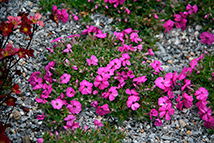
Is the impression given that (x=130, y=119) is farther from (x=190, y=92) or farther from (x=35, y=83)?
(x=35, y=83)

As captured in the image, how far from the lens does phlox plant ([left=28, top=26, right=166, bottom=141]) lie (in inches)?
124

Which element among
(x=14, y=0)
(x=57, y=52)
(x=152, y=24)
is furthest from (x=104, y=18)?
(x=14, y=0)

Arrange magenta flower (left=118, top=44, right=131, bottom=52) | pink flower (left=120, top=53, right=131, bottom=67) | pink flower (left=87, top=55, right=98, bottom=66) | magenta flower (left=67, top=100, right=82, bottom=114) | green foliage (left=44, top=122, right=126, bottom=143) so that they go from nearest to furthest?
green foliage (left=44, top=122, right=126, bottom=143)
magenta flower (left=67, top=100, right=82, bottom=114)
pink flower (left=87, top=55, right=98, bottom=66)
pink flower (left=120, top=53, right=131, bottom=67)
magenta flower (left=118, top=44, right=131, bottom=52)

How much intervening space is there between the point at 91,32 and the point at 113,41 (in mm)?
504

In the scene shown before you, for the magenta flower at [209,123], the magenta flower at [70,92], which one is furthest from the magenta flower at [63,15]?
the magenta flower at [209,123]

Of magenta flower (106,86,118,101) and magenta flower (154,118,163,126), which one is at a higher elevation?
magenta flower (106,86,118,101)

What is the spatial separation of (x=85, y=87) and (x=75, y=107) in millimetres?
338

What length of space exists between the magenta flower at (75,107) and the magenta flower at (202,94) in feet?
6.11

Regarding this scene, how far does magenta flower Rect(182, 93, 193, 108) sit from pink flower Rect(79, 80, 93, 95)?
4.97 ft

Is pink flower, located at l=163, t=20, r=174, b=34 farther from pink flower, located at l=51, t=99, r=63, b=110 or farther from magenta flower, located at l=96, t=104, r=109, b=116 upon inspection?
pink flower, located at l=51, t=99, r=63, b=110

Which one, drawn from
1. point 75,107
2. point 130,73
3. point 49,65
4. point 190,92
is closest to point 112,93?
point 130,73

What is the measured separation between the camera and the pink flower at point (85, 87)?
3.19 metres

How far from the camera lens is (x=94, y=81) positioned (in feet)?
10.9

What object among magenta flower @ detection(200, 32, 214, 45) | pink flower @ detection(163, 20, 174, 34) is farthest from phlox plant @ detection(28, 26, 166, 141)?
magenta flower @ detection(200, 32, 214, 45)
